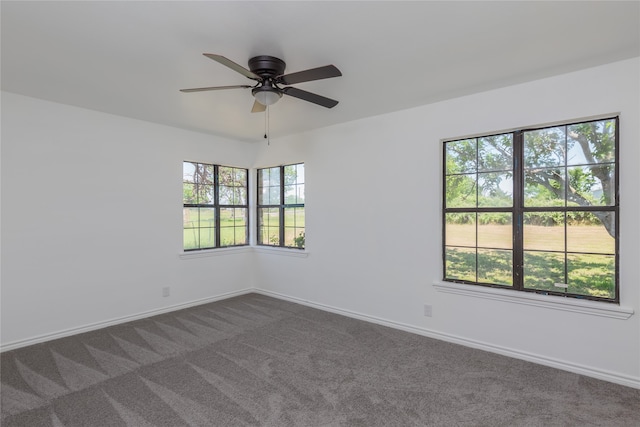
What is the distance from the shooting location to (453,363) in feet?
9.29

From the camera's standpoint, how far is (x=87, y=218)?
11.8 feet

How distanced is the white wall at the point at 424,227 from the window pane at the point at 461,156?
4.8 inches

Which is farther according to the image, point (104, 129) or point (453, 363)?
point (104, 129)

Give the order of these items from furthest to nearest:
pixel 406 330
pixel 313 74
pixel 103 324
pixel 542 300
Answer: pixel 103 324 → pixel 406 330 → pixel 542 300 → pixel 313 74

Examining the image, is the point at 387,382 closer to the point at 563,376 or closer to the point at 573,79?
the point at 563,376

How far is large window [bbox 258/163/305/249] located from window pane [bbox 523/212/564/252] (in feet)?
9.20

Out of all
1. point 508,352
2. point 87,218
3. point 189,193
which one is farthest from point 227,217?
point 508,352

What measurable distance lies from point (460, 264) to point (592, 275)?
3.39ft

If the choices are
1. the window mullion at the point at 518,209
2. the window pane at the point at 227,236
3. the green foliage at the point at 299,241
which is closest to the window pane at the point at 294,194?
the green foliage at the point at 299,241

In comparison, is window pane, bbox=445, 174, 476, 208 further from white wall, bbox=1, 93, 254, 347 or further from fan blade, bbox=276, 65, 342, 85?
white wall, bbox=1, 93, 254, 347

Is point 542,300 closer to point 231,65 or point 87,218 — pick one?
point 231,65

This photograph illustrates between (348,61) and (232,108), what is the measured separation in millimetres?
1570

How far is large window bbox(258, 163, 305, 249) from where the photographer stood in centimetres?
480

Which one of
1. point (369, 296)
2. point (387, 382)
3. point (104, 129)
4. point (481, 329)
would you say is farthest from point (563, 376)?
point (104, 129)
